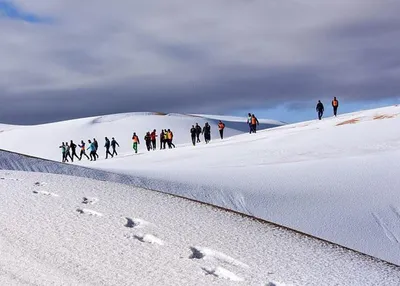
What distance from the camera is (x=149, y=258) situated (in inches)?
219

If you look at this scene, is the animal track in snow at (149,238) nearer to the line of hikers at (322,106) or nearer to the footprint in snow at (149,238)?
the footprint in snow at (149,238)

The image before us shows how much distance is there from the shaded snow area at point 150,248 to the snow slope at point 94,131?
54.9 m

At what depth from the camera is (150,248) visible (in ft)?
19.2

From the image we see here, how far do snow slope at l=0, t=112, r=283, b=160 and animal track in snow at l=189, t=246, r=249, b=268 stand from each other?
56.4 meters

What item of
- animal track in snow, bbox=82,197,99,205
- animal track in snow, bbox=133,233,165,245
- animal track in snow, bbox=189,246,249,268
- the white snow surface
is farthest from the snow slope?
animal track in snow, bbox=189,246,249,268

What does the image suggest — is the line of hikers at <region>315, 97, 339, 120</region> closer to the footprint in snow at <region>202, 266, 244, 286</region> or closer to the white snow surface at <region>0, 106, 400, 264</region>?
the white snow surface at <region>0, 106, 400, 264</region>

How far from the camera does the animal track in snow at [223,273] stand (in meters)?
5.26

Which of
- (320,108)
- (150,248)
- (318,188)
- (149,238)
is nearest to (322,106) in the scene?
(320,108)

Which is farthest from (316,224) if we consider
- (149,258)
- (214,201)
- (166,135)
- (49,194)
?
(166,135)

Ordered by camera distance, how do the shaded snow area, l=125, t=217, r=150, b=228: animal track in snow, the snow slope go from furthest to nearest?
1. the snow slope
2. l=125, t=217, r=150, b=228: animal track in snow
3. the shaded snow area

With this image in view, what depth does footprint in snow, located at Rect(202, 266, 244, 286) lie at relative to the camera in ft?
17.3

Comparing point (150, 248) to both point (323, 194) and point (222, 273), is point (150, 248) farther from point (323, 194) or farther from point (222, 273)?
point (323, 194)

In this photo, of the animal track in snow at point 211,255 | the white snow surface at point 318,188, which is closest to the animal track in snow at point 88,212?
the animal track in snow at point 211,255

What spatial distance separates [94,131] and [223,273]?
64.3 metres
